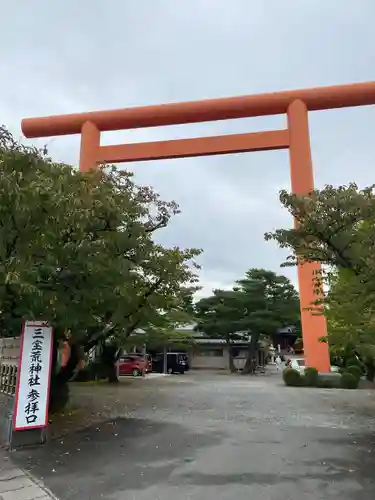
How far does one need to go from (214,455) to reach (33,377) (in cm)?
311

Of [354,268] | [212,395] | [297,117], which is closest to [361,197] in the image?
[354,268]

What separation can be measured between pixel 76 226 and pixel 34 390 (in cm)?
274

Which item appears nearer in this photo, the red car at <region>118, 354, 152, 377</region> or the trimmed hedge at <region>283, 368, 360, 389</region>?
the trimmed hedge at <region>283, 368, 360, 389</region>

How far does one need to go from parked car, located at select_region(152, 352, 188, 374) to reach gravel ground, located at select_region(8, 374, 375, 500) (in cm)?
1878

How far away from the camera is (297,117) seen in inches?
819

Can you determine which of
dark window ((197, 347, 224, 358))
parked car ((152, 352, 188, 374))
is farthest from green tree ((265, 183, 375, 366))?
dark window ((197, 347, 224, 358))

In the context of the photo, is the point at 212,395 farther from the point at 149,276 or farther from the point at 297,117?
the point at 297,117

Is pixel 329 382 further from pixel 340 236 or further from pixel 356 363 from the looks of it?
pixel 340 236

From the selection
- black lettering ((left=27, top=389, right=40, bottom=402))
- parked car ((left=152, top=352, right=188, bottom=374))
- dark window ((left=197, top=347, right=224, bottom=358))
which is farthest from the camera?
dark window ((left=197, top=347, right=224, bottom=358))

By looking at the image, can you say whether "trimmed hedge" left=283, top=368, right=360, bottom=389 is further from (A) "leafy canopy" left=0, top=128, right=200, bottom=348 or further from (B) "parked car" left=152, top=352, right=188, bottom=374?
(B) "parked car" left=152, top=352, right=188, bottom=374

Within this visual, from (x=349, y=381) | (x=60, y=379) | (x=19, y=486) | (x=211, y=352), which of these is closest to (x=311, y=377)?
(x=349, y=381)

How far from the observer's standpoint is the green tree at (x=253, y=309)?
28.2 m

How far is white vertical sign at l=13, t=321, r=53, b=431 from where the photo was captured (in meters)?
7.01

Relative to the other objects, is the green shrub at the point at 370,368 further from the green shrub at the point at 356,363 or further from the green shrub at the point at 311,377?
the green shrub at the point at 311,377
